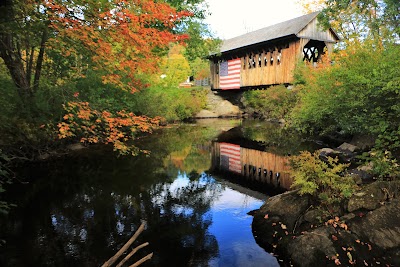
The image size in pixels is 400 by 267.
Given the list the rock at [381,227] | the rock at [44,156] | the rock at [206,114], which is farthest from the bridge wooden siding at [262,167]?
the rock at [206,114]

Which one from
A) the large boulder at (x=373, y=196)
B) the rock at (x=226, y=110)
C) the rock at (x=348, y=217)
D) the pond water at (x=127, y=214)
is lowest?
the pond water at (x=127, y=214)

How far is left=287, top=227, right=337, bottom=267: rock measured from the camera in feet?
16.3

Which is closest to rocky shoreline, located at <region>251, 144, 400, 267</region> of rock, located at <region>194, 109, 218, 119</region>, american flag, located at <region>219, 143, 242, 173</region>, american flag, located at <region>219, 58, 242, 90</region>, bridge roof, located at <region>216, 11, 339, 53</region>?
american flag, located at <region>219, 143, 242, 173</region>

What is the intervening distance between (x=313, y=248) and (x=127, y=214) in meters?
4.63

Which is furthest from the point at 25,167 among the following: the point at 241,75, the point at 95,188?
the point at 241,75

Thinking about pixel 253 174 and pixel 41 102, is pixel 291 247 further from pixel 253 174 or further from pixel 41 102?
pixel 41 102

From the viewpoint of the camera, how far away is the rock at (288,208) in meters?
6.30

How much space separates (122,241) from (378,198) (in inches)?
209

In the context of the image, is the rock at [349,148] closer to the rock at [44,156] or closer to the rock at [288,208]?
the rock at [288,208]

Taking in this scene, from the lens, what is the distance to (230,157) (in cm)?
1474

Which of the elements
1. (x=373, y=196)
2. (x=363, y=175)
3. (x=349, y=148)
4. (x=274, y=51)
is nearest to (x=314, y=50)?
(x=274, y=51)

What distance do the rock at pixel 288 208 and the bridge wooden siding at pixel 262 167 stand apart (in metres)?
2.85

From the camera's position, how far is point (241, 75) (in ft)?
106

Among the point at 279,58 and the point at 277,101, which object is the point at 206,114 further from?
the point at 279,58
